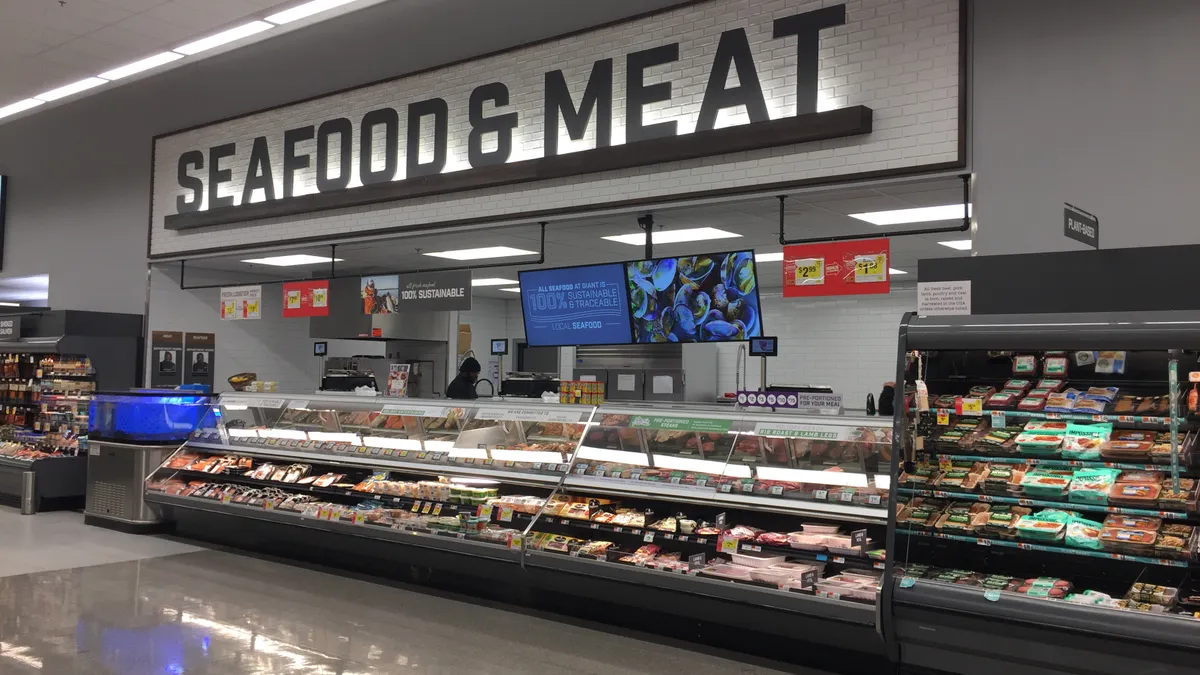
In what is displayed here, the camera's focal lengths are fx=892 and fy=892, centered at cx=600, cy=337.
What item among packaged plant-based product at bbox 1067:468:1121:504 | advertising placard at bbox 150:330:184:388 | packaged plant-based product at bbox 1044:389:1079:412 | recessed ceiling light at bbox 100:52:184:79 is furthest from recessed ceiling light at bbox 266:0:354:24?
packaged plant-based product at bbox 1067:468:1121:504

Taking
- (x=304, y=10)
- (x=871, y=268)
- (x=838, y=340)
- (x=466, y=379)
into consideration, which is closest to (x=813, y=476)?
(x=871, y=268)

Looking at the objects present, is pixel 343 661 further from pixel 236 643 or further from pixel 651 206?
pixel 651 206

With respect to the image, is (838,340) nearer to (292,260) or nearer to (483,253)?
(483,253)

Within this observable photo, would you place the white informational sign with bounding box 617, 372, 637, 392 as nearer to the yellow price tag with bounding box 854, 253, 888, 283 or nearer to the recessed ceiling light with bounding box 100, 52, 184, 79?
the yellow price tag with bounding box 854, 253, 888, 283

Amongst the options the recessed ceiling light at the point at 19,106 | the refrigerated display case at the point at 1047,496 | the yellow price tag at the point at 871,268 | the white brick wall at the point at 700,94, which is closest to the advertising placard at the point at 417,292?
the white brick wall at the point at 700,94

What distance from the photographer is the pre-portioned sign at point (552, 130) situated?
5.96m

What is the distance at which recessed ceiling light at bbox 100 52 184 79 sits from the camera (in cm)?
898

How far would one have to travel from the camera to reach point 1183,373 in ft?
12.5

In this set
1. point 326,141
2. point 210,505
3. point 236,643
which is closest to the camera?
point 236,643

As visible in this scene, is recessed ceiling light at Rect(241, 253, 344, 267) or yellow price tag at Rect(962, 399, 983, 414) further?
recessed ceiling light at Rect(241, 253, 344, 267)

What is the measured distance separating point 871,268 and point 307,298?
576 cm

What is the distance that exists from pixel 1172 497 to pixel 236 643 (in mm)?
4623

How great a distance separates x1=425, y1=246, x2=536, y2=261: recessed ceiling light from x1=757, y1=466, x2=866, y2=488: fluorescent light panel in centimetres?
527

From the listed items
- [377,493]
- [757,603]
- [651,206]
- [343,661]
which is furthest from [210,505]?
[757,603]
